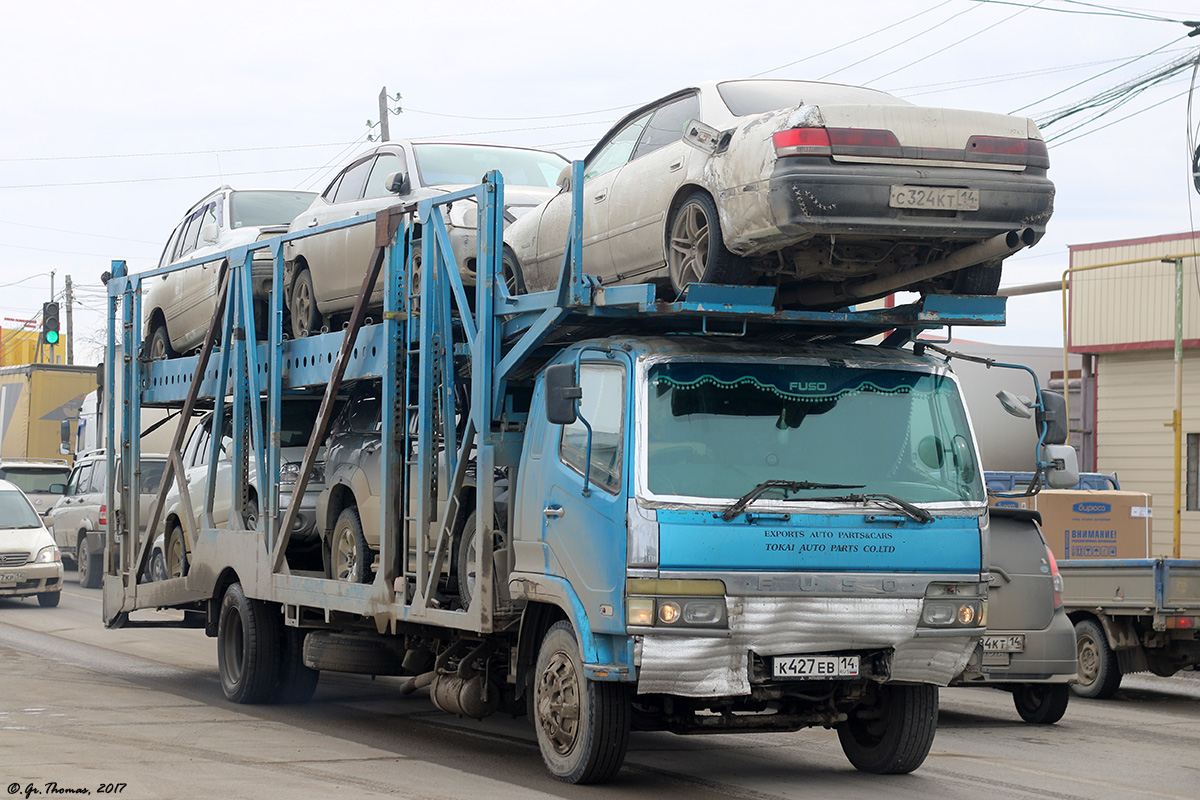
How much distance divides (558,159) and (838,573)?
530 cm

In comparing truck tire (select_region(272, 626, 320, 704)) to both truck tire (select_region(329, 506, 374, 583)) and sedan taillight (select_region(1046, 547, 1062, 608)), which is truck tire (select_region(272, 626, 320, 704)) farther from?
sedan taillight (select_region(1046, 547, 1062, 608))

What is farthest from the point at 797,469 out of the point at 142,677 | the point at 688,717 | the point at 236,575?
the point at 142,677

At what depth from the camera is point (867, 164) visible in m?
7.43

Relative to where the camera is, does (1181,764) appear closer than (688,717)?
No

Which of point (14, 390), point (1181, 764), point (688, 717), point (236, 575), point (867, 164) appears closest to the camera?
point (867, 164)

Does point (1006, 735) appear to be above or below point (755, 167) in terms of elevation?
below

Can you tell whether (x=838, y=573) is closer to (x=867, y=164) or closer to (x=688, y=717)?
(x=688, y=717)

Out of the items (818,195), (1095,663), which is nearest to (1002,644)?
(1095,663)

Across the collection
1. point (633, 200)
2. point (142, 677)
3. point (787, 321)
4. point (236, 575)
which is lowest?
point (142, 677)

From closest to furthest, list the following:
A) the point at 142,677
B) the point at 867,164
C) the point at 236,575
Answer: the point at 867,164 < the point at 236,575 < the point at 142,677

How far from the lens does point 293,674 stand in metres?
11.6

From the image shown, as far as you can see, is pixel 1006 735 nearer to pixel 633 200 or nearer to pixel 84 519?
pixel 633 200

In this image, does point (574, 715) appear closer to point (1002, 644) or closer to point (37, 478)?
point (1002, 644)

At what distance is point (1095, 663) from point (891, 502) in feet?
20.9
